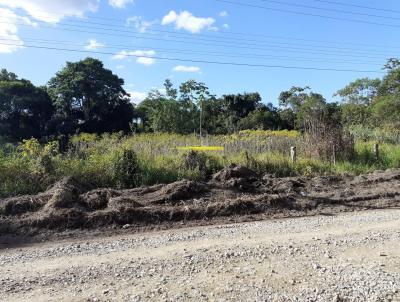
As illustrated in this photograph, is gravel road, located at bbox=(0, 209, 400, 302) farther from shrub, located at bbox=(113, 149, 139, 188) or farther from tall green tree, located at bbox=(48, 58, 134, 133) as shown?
tall green tree, located at bbox=(48, 58, 134, 133)

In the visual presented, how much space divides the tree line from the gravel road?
75.7 ft

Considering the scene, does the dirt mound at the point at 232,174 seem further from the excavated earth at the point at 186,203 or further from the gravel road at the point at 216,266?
the gravel road at the point at 216,266

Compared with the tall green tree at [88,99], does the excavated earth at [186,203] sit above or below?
below

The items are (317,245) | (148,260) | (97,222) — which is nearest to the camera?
(148,260)

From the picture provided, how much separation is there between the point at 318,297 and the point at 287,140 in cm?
1283

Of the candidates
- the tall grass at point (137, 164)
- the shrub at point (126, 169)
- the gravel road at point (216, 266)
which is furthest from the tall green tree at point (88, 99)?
the gravel road at point (216, 266)

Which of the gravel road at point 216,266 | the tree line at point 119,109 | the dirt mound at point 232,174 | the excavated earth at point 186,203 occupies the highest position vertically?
the tree line at point 119,109

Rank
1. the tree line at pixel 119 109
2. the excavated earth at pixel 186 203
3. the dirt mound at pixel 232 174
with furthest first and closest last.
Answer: the tree line at pixel 119 109 < the dirt mound at pixel 232 174 < the excavated earth at pixel 186 203

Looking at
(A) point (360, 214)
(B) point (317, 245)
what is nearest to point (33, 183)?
(B) point (317, 245)

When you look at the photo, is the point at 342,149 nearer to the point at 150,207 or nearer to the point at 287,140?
the point at 287,140

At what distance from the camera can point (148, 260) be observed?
18.4ft

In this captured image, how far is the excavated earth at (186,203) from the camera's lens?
25.2 feet

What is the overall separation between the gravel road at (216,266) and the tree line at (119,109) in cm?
2306

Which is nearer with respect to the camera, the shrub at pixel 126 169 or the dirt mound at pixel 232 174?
the shrub at pixel 126 169
